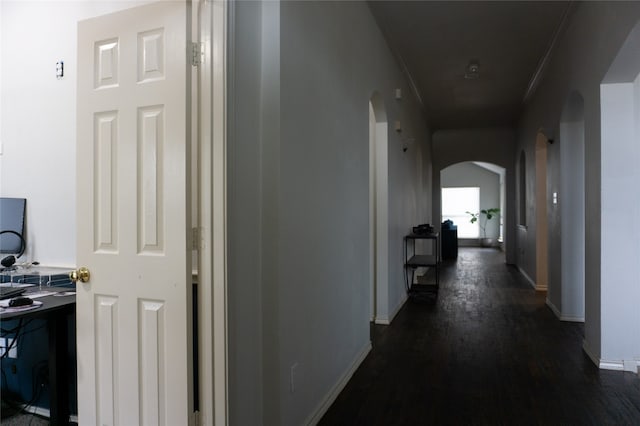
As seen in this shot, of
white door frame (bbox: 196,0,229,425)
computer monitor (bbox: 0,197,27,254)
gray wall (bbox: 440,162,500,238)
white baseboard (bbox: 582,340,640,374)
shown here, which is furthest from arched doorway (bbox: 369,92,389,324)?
gray wall (bbox: 440,162,500,238)

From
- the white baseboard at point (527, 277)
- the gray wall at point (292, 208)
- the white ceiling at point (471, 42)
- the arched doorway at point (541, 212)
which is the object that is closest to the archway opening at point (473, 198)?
the white baseboard at point (527, 277)

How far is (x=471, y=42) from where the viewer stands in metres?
4.46

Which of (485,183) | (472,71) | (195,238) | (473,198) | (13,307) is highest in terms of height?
(472,71)

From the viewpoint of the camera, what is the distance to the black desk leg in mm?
2141

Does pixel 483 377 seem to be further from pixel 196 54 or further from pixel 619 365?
pixel 196 54

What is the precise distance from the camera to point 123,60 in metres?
1.89

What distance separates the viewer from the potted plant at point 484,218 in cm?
1359

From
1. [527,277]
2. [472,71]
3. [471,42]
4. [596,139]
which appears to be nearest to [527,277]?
[527,277]

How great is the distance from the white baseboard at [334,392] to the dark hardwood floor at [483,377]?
4 cm

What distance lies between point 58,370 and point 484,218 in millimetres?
13432

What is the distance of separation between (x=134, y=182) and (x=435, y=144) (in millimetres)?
8971

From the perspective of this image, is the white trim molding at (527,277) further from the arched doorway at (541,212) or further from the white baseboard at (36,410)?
the white baseboard at (36,410)

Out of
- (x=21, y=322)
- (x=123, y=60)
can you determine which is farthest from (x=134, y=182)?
(x=21, y=322)

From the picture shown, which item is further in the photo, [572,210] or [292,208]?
[572,210]
